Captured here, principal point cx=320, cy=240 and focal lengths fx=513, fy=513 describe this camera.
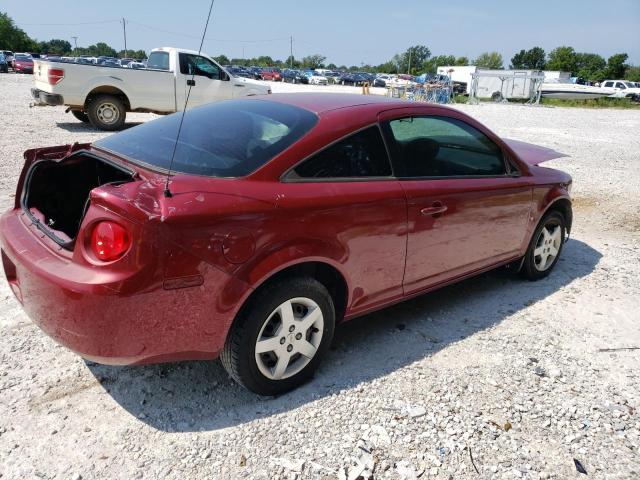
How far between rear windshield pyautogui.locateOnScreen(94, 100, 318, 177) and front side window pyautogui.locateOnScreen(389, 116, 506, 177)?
0.67 meters

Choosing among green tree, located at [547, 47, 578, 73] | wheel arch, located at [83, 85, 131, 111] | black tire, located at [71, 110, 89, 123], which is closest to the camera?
wheel arch, located at [83, 85, 131, 111]

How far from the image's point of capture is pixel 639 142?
1468 cm

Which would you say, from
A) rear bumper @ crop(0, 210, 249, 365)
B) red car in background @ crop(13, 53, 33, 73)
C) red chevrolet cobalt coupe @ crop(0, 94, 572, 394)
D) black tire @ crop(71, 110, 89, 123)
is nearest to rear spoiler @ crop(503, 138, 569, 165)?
red chevrolet cobalt coupe @ crop(0, 94, 572, 394)

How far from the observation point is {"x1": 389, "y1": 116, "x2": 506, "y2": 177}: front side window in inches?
129

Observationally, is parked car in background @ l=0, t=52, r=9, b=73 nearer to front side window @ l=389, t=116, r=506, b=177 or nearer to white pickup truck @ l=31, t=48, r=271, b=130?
white pickup truck @ l=31, t=48, r=271, b=130

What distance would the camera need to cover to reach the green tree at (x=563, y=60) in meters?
92.6

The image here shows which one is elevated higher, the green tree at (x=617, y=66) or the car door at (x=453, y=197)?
the green tree at (x=617, y=66)

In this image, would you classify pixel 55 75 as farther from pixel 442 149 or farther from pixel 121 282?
pixel 121 282

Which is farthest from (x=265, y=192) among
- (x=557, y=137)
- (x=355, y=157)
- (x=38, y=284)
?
(x=557, y=137)

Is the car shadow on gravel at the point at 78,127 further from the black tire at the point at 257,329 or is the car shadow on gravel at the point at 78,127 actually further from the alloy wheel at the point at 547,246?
the black tire at the point at 257,329

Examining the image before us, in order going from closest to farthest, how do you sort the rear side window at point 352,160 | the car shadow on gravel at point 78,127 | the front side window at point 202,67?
the rear side window at point 352,160 → the car shadow on gravel at point 78,127 → the front side window at point 202,67

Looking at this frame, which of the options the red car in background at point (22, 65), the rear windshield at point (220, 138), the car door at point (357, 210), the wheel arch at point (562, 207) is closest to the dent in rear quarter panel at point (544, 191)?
the wheel arch at point (562, 207)

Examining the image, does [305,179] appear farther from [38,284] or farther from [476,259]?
[476,259]

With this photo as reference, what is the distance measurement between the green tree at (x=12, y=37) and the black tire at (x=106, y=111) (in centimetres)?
8524
